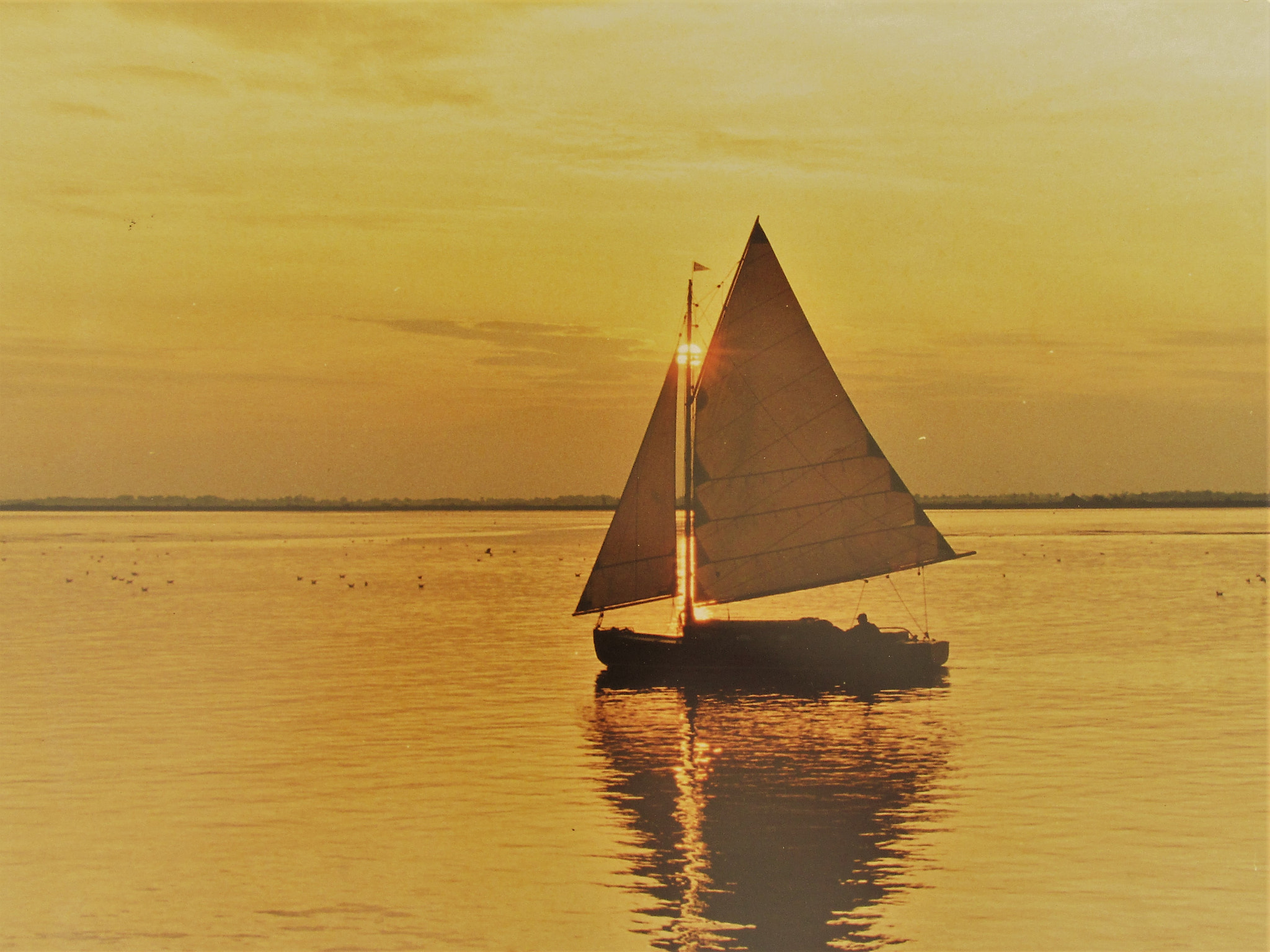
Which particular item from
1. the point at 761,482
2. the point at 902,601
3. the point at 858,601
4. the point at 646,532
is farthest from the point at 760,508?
the point at 902,601

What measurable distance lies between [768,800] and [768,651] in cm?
1408

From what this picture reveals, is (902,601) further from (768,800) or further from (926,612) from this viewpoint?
(768,800)

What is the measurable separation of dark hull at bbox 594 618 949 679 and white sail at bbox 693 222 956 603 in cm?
149

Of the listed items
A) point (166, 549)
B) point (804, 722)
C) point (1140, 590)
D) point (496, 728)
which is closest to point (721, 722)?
point (804, 722)

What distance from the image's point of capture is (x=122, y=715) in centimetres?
3991

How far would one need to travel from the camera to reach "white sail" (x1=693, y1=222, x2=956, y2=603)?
42.5 metres

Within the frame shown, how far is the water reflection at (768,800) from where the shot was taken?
20.5 metres

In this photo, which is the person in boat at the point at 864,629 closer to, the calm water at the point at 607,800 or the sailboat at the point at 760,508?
the sailboat at the point at 760,508

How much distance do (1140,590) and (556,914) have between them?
77.4 m

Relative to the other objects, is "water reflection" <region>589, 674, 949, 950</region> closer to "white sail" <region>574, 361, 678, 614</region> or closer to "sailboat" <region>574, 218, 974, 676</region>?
"sailboat" <region>574, 218, 974, 676</region>

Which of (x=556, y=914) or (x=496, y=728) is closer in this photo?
(x=556, y=914)

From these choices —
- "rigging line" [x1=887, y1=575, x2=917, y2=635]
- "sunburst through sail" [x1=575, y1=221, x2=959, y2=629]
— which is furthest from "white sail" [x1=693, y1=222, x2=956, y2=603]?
"rigging line" [x1=887, y1=575, x2=917, y2=635]

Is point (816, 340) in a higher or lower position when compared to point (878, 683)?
higher

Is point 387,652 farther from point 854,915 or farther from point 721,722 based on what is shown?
point 854,915
